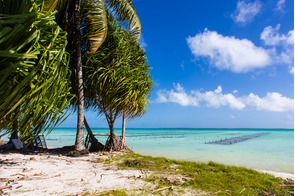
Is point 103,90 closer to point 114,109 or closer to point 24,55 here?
point 114,109

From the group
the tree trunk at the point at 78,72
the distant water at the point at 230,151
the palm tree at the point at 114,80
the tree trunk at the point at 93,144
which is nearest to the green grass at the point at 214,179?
the tree trunk at the point at 78,72

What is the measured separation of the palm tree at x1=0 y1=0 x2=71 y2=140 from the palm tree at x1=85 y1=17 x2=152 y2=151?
6.19 m

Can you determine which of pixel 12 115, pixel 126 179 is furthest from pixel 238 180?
pixel 12 115

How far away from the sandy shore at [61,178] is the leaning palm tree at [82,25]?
2528mm

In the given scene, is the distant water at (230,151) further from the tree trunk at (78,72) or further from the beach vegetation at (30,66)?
the beach vegetation at (30,66)

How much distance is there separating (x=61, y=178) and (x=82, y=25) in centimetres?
603

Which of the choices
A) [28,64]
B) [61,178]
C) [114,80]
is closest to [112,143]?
[114,80]

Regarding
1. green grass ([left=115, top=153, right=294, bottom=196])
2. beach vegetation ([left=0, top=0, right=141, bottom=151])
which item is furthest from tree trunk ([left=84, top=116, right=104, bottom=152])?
beach vegetation ([left=0, top=0, right=141, bottom=151])

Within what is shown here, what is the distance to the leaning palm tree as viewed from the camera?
372 inches

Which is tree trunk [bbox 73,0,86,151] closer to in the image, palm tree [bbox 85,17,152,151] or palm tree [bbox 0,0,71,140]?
palm tree [bbox 85,17,152,151]

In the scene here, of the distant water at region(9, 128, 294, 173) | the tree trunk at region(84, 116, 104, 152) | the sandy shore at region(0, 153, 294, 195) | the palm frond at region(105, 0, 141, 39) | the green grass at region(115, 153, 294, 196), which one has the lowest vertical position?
the distant water at region(9, 128, 294, 173)

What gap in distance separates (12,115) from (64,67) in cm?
92

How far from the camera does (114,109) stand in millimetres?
10828

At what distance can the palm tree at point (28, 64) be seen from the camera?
3240 mm
